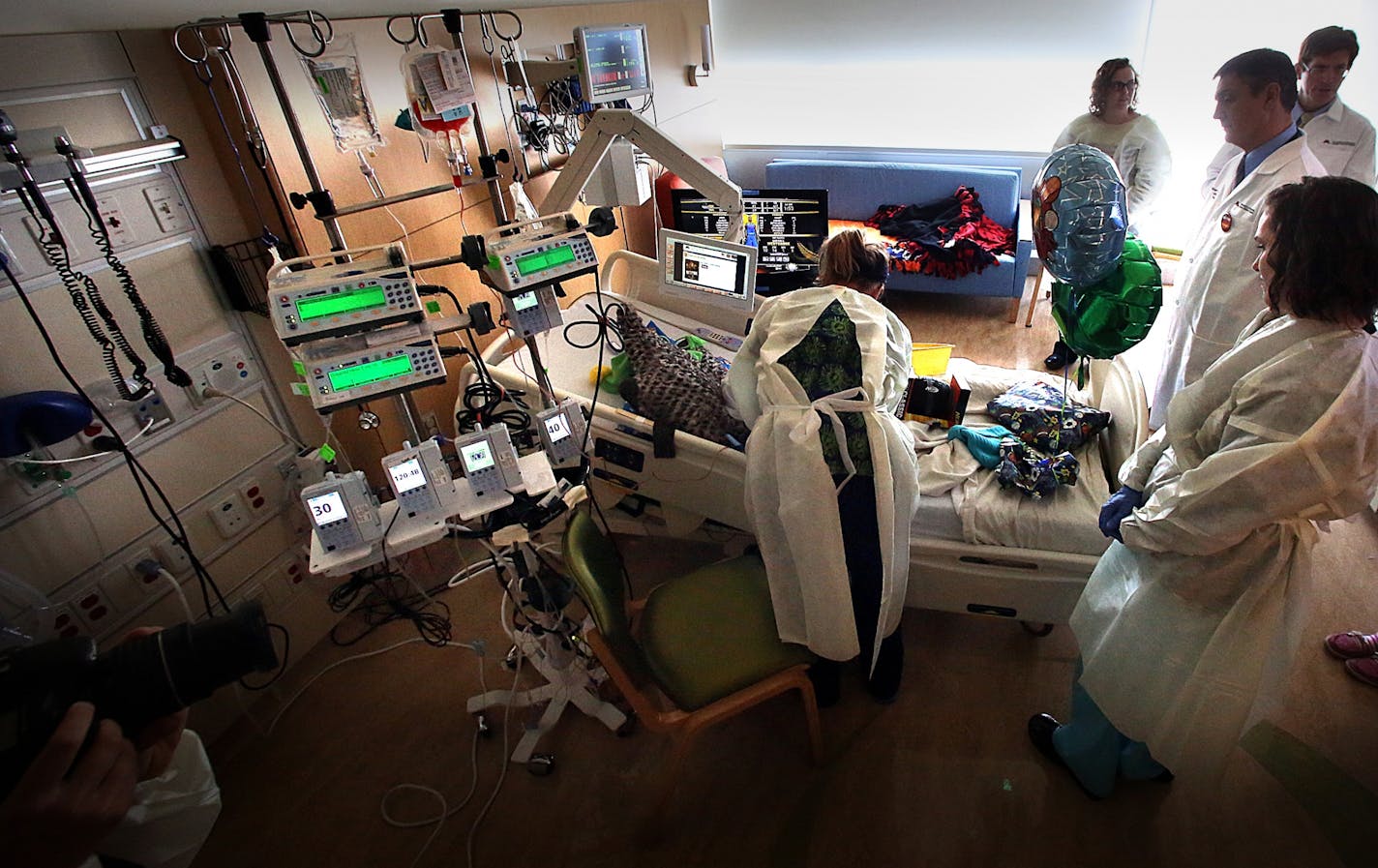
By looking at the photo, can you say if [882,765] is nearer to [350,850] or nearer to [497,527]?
[497,527]

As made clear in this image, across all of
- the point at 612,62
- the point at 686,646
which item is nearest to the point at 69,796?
the point at 686,646

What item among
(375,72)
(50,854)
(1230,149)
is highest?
(375,72)

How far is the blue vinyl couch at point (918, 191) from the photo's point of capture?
3.88 meters

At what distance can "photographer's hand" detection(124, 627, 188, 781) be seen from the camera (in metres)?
0.97

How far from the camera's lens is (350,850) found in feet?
5.58

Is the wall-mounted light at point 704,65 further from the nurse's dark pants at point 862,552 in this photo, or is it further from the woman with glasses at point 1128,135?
the nurse's dark pants at point 862,552

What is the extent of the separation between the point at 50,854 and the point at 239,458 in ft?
4.65

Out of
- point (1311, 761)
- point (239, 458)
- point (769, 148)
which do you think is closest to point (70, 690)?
point (239, 458)

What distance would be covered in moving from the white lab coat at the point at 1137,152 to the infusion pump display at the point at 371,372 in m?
2.80

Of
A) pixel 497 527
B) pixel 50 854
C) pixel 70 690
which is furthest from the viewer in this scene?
pixel 497 527

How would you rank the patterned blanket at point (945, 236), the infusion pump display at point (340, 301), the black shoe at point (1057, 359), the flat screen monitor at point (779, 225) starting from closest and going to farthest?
the infusion pump display at point (340, 301), the flat screen monitor at point (779, 225), the black shoe at point (1057, 359), the patterned blanket at point (945, 236)

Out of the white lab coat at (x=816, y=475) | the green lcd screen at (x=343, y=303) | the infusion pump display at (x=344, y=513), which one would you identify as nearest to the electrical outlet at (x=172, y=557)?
the infusion pump display at (x=344, y=513)

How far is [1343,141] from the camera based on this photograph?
7.57 feet

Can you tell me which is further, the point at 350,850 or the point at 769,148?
the point at 769,148
